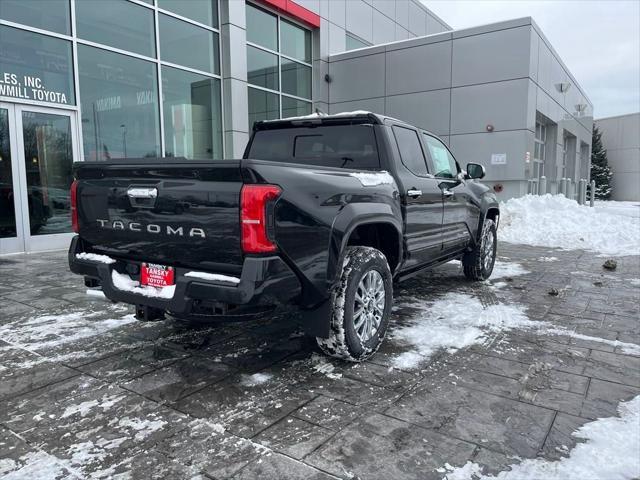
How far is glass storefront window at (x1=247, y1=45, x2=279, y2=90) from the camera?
13.3 m

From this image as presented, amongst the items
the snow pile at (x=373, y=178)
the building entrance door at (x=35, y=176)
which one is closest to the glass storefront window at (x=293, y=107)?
the building entrance door at (x=35, y=176)

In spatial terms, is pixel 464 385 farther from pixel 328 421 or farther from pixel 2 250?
pixel 2 250

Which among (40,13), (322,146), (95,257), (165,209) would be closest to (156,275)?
(165,209)

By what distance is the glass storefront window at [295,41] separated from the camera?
1463cm

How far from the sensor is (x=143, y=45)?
10539mm

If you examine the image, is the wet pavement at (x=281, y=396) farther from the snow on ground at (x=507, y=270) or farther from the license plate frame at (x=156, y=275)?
the snow on ground at (x=507, y=270)

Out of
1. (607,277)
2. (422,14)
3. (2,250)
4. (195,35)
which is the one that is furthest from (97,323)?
(422,14)

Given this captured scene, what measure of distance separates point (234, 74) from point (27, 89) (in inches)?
203

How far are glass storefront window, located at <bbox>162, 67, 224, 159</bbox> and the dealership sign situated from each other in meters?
2.51

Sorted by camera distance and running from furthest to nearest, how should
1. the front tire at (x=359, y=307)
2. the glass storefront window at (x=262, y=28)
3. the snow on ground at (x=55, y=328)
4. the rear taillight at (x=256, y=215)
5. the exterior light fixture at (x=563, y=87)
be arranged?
1. the exterior light fixture at (x=563, y=87)
2. the glass storefront window at (x=262, y=28)
3. the snow on ground at (x=55, y=328)
4. the front tire at (x=359, y=307)
5. the rear taillight at (x=256, y=215)

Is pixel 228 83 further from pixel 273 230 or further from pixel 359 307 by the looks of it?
pixel 273 230

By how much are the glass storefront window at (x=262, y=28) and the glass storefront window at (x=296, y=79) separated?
2.52 ft

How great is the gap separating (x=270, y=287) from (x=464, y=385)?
4.87 feet

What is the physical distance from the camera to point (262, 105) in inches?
542
